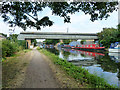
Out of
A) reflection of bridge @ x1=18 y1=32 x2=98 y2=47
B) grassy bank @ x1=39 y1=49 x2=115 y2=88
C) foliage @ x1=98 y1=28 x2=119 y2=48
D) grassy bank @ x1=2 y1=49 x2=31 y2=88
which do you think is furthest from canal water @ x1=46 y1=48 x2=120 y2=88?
reflection of bridge @ x1=18 y1=32 x2=98 y2=47

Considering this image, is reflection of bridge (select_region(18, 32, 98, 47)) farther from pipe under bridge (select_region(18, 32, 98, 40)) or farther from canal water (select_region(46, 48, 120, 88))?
canal water (select_region(46, 48, 120, 88))

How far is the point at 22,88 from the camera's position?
4293 millimetres

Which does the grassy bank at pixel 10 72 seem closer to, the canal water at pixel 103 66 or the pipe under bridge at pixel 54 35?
the canal water at pixel 103 66

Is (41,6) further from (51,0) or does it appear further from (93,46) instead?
(93,46)

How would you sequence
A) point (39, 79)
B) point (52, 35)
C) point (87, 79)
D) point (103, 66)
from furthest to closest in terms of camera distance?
1. point (52, 35)
2. point (103, 66)
3. point (87, 79)
4. point (39, 79)

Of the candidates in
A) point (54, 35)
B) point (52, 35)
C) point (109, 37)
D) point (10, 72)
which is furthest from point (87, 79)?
point (54, 35)

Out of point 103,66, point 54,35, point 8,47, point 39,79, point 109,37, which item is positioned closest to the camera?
point 39,79

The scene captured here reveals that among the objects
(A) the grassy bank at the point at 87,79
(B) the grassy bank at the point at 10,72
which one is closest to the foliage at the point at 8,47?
(B) the grassy bank at the point at 10,72

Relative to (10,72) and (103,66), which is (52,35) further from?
(10,72)

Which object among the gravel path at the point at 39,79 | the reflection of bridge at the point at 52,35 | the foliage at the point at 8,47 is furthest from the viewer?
the reflection of bridge at the point at 52,35

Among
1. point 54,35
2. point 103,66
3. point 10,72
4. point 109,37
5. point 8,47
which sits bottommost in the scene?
point 103,66

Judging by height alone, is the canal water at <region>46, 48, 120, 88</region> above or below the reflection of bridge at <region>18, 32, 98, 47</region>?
below

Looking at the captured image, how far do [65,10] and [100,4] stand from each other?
1.74 metres

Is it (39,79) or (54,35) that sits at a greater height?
(54,35)
